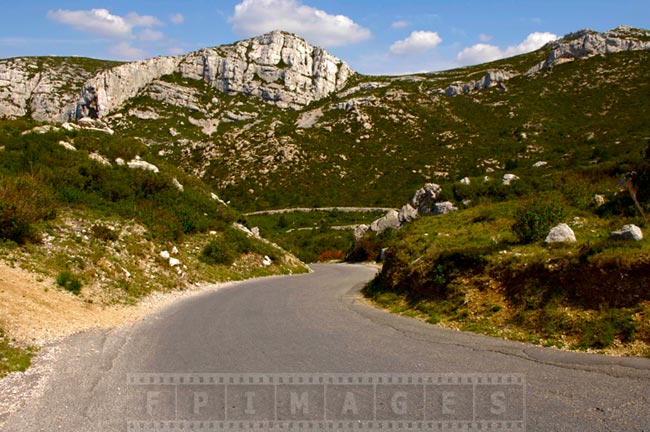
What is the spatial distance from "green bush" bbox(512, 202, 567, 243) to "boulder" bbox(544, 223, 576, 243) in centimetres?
72

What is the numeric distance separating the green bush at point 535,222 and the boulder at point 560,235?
28.5 inches

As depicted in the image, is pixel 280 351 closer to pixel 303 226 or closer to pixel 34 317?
pixel 34 317

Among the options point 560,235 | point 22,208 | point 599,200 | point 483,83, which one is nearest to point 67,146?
point 22,208

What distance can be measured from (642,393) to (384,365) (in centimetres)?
340

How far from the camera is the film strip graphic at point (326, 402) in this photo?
522cm

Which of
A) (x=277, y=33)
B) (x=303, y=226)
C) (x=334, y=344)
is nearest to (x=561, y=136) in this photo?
(x=303, y=226)

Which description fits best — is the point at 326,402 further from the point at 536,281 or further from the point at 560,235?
the point at 560,235

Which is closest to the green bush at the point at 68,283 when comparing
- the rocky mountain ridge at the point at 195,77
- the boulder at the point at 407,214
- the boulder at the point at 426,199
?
the boulder at the point at 426,199

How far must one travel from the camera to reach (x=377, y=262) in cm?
4150

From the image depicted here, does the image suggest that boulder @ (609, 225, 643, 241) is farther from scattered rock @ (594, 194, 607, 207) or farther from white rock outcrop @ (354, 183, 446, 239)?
white rock outcrop @ (354, 183, 446, 239)

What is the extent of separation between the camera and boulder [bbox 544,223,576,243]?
461 inches

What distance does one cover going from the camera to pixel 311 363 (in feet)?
24.8

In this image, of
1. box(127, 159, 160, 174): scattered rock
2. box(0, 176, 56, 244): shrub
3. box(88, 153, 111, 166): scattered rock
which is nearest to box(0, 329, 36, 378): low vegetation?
box(0, 176, 56, 244): shrub

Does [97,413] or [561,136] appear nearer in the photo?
[97,413]
